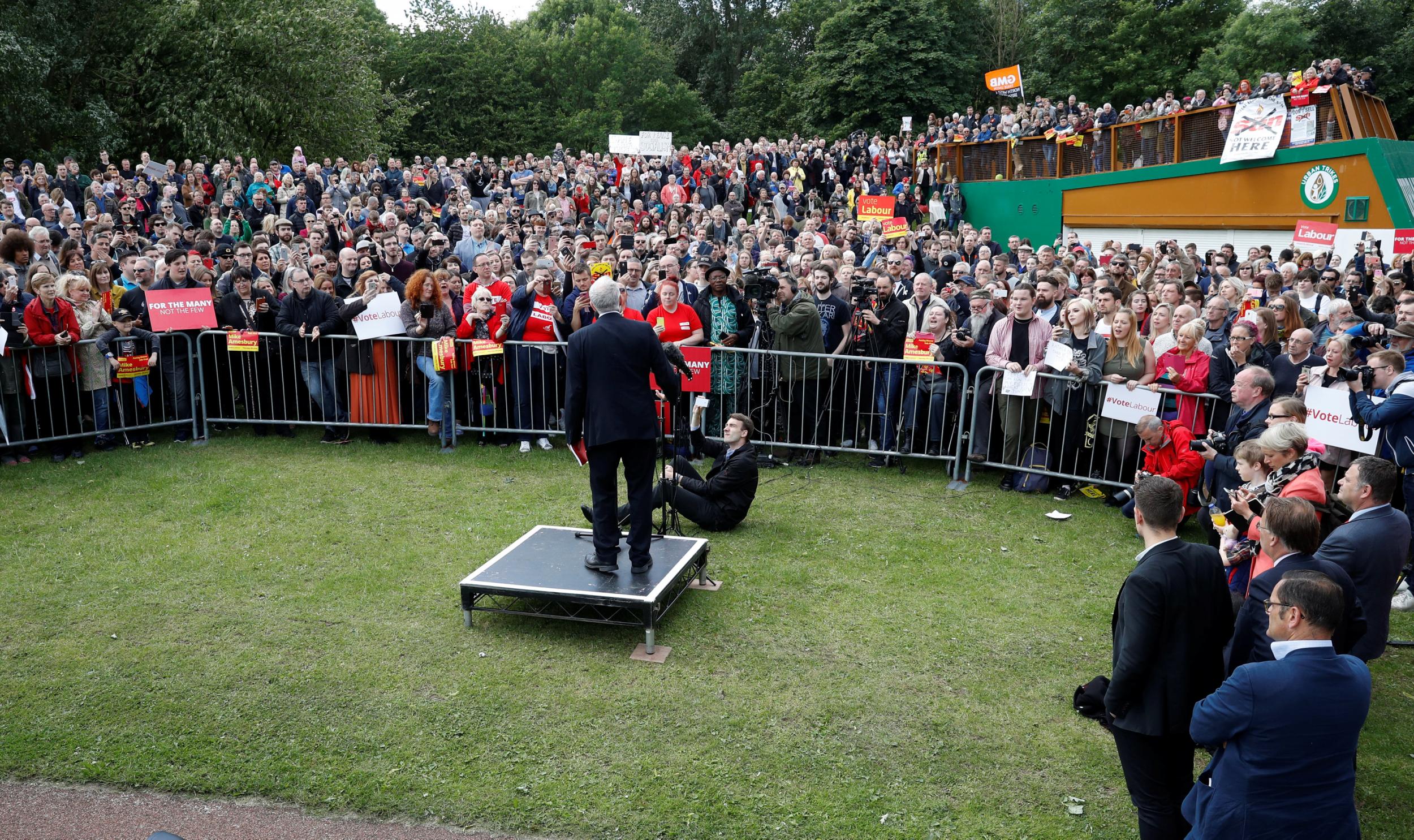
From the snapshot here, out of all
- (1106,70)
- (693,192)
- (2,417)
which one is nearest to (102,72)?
(693,192)

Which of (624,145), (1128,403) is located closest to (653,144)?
(624,145)

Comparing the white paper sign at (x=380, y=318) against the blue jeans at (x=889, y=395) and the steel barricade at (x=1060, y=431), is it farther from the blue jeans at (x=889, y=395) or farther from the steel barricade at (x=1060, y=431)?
the steel barricade at (x=1060, y=431)

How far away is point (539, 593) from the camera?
6.62 metres

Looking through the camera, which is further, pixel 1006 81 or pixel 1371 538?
pixel 1006 81

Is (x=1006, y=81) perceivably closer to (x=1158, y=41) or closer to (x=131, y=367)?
(x=1158, y=41)

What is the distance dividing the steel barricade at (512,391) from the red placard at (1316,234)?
43.4ft

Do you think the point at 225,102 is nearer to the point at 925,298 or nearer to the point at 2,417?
the point at 2,417

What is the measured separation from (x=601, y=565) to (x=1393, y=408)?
19.6ft

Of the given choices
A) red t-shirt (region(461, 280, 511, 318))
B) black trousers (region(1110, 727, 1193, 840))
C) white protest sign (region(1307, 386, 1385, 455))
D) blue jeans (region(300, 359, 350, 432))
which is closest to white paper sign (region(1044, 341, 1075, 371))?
white protest sign (region(1307, 386, 1385, 455))

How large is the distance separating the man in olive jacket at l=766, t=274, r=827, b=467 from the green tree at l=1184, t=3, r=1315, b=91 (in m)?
37.5

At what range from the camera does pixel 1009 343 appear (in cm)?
1044

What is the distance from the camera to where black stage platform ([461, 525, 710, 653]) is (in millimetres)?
6594

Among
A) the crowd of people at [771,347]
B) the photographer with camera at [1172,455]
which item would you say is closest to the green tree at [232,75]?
the crowd of people at [771,347]

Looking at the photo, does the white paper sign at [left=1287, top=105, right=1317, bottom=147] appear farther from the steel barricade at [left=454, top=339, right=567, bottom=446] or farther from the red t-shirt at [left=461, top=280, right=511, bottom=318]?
the red t-shirt at [left=461, top=280, right=511, bottom=318]
